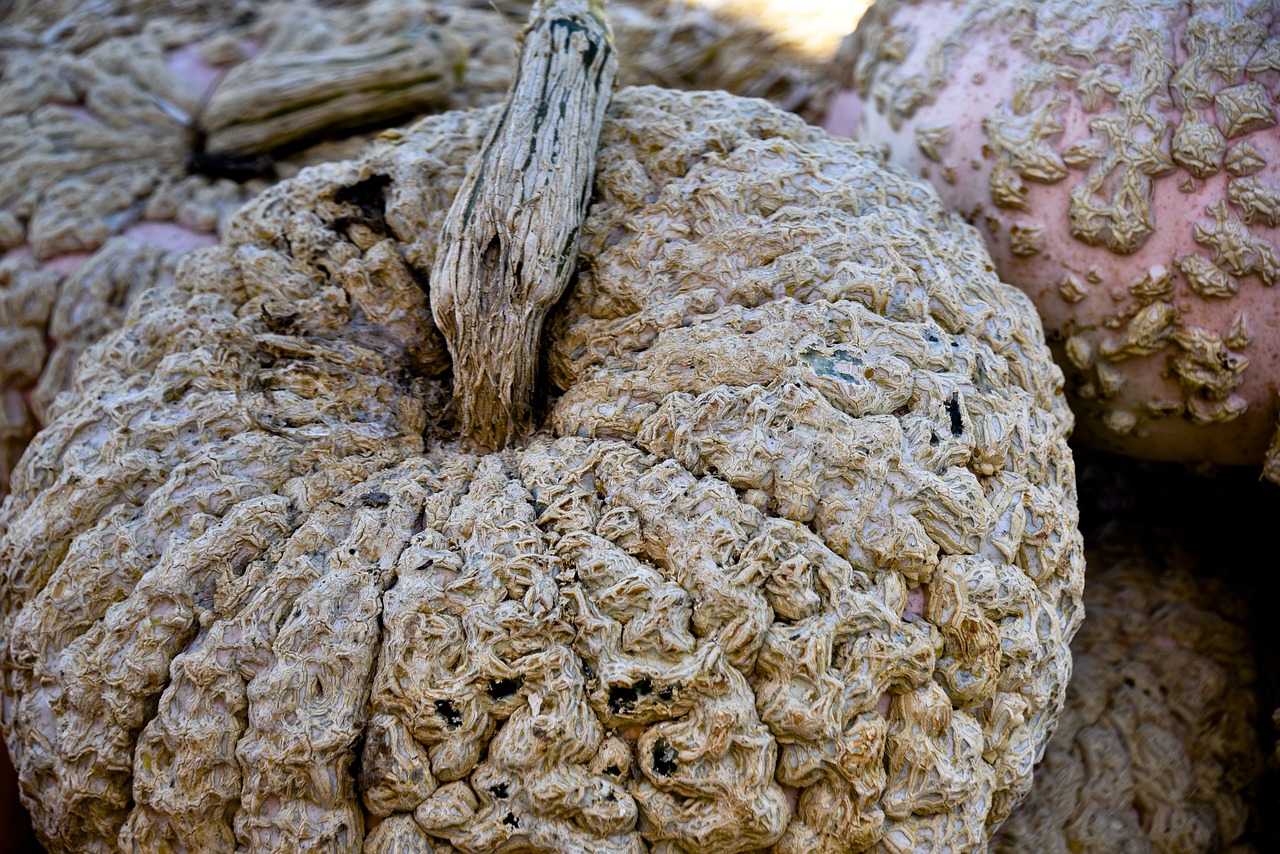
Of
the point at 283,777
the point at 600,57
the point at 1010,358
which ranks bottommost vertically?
the point at 283,777

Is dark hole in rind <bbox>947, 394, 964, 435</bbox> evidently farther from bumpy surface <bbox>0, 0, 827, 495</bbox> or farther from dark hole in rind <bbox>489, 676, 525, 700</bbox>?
bumpy surface <bbox>0, 0, 827, 495</bbox>

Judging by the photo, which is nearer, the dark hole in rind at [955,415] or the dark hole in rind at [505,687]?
the dark hole in rind at [505,687]

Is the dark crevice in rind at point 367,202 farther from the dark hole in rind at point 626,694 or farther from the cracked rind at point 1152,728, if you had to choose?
the cracked rind at point 1152,728

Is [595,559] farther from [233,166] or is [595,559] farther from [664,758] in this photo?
[233,166]

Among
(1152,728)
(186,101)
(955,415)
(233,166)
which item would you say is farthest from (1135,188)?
(186,101)

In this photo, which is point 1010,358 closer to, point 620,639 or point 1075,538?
point 1075,538

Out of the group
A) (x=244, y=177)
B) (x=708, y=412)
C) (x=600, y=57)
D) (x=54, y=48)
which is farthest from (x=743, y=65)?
(x=54, y=48)

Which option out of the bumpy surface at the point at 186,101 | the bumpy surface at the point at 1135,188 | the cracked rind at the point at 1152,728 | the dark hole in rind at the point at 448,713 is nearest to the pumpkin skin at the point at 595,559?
the dark hole in rind at the point at 448,713
